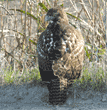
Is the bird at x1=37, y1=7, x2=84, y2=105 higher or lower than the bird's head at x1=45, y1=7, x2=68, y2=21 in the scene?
lower

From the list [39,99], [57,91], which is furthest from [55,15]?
Answer: [39,99]

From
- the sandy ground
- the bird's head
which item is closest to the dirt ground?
the sandy ground

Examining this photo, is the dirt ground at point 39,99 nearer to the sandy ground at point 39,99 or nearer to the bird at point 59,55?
the sandy ground at point 39,99

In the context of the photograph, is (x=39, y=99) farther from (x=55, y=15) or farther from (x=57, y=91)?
(x=55, y=15)

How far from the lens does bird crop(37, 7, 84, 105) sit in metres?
Result: 1.54

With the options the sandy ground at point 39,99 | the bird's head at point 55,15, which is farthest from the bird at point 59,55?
the sandy ground at point 39,99

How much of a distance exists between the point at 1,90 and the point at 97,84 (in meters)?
1.04

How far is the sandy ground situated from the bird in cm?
12

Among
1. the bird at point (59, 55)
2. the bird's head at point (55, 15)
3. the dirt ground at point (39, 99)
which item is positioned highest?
the bird's head at point (55, 15)

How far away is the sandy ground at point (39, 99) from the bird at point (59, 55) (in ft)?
0.39

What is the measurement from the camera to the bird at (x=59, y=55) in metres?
1.54

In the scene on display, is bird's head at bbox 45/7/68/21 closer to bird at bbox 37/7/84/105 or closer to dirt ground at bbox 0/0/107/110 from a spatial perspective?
bird at bbox 37/7/84/105

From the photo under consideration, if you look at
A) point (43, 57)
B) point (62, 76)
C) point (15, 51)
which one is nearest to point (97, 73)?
point (62, 76)

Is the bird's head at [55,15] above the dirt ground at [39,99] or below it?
above
